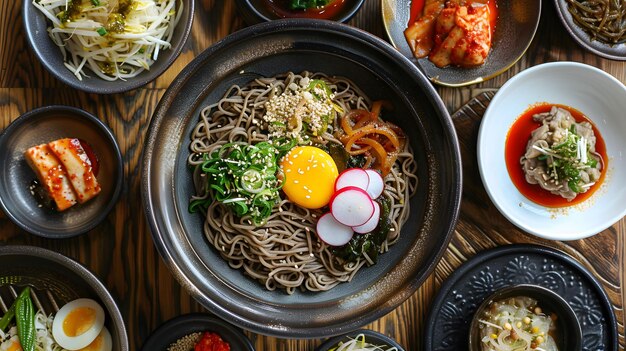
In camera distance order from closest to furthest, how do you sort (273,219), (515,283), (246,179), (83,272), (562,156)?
(246,179) < (83,272) < (273,219) < (562,156) < (515,283)

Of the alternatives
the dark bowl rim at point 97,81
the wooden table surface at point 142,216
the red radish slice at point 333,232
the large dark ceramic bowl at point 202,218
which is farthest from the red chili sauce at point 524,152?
the dark bowl rim at point 97,81

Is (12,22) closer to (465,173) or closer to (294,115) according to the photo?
(294,115)

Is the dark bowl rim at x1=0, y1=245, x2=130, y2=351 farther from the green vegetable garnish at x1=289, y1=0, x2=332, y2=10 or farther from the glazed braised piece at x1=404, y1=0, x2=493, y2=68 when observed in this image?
the glazed braised piece at x1=404, y1=0, x2=493, y2=68

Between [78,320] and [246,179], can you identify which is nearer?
[246,179]

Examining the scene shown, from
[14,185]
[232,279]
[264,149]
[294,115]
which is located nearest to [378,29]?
[294,115]

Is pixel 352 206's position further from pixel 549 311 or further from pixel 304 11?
pixel 549 311

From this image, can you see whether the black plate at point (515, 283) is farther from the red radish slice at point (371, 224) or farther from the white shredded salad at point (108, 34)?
the white shredded salad at point (108, 34)

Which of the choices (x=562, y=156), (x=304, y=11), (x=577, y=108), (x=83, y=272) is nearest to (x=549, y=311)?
(x=562, y=156)
